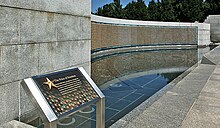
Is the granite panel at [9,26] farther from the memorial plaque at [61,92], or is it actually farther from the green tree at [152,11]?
the green tree at [152,11]

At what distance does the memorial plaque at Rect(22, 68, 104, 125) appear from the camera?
75.2 inches

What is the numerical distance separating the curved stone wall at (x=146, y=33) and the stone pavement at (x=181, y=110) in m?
11.1

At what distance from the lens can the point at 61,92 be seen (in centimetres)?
212

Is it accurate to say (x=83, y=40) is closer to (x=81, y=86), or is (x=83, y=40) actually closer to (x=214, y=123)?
(x=81, y=86)

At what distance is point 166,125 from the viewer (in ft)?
9.40

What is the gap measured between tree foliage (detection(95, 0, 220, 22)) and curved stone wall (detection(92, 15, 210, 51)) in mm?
17530

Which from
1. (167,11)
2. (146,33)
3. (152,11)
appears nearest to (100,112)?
(146,33)

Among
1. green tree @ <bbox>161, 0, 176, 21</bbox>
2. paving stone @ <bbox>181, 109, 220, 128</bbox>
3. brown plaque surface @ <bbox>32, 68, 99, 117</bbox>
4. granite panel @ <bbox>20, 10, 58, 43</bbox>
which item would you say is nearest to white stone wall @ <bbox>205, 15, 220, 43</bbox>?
green tree @ <bbox>161, 0, 176, 21</bbox>

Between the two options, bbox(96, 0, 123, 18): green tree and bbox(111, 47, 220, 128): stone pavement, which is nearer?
bbox(111, 47, 220, 128): stone pavement

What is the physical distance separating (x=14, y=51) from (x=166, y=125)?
241cm

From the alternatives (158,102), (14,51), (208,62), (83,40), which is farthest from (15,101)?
(208,62)

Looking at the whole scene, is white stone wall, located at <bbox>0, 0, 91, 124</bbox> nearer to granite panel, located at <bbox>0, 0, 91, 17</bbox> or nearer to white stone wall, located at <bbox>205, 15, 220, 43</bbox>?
granite panel, located at <bbox>0, 0, 91, 17</bbox>

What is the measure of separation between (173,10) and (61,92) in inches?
1646

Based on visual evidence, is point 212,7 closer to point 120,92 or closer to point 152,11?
point 152,11
